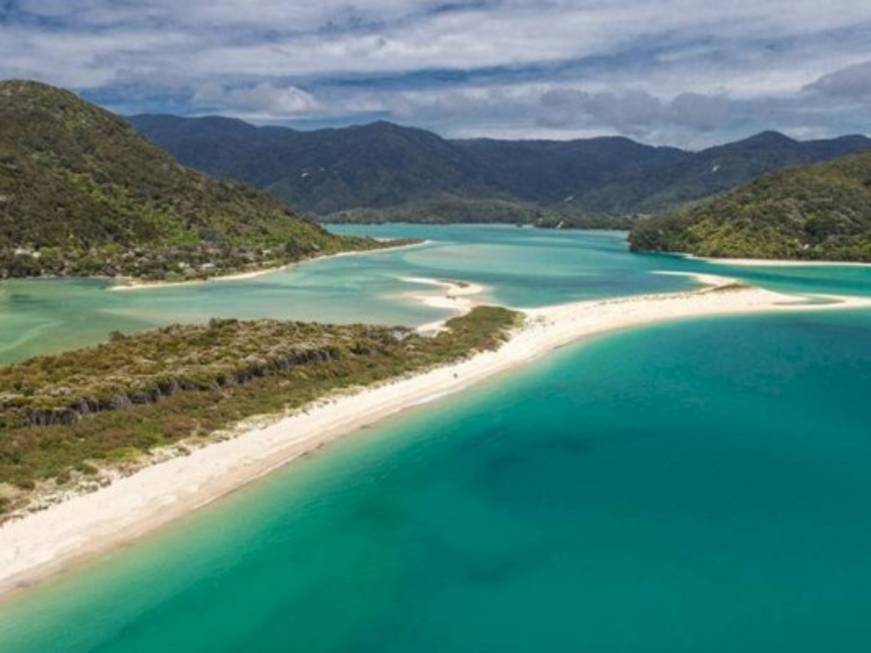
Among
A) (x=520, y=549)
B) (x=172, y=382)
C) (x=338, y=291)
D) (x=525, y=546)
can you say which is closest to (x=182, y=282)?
(x=338, y=291)

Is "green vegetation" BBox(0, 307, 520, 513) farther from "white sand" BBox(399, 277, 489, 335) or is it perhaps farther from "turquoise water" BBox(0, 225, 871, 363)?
"turquoise water" BBox(0, 225, 871, 363)

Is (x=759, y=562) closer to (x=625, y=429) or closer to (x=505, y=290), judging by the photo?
(x=625, y=429)

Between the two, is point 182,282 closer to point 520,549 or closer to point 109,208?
point 109,208

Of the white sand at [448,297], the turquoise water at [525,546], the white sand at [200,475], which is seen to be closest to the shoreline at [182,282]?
the white sand at [448,297]

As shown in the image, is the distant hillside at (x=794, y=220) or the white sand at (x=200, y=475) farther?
the distant hillside at (x=794, y=220)

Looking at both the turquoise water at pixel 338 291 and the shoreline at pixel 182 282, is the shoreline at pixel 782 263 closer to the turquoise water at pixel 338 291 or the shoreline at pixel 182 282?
the turquoise water at pixel 338 291

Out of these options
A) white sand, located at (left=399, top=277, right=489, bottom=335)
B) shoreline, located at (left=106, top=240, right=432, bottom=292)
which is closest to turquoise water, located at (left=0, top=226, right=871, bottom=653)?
white sand, located at (left=399, top=277, right=489, bottom=335)

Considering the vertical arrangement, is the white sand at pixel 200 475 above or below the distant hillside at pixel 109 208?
below

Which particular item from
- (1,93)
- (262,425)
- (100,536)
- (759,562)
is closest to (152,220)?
(1,93)
